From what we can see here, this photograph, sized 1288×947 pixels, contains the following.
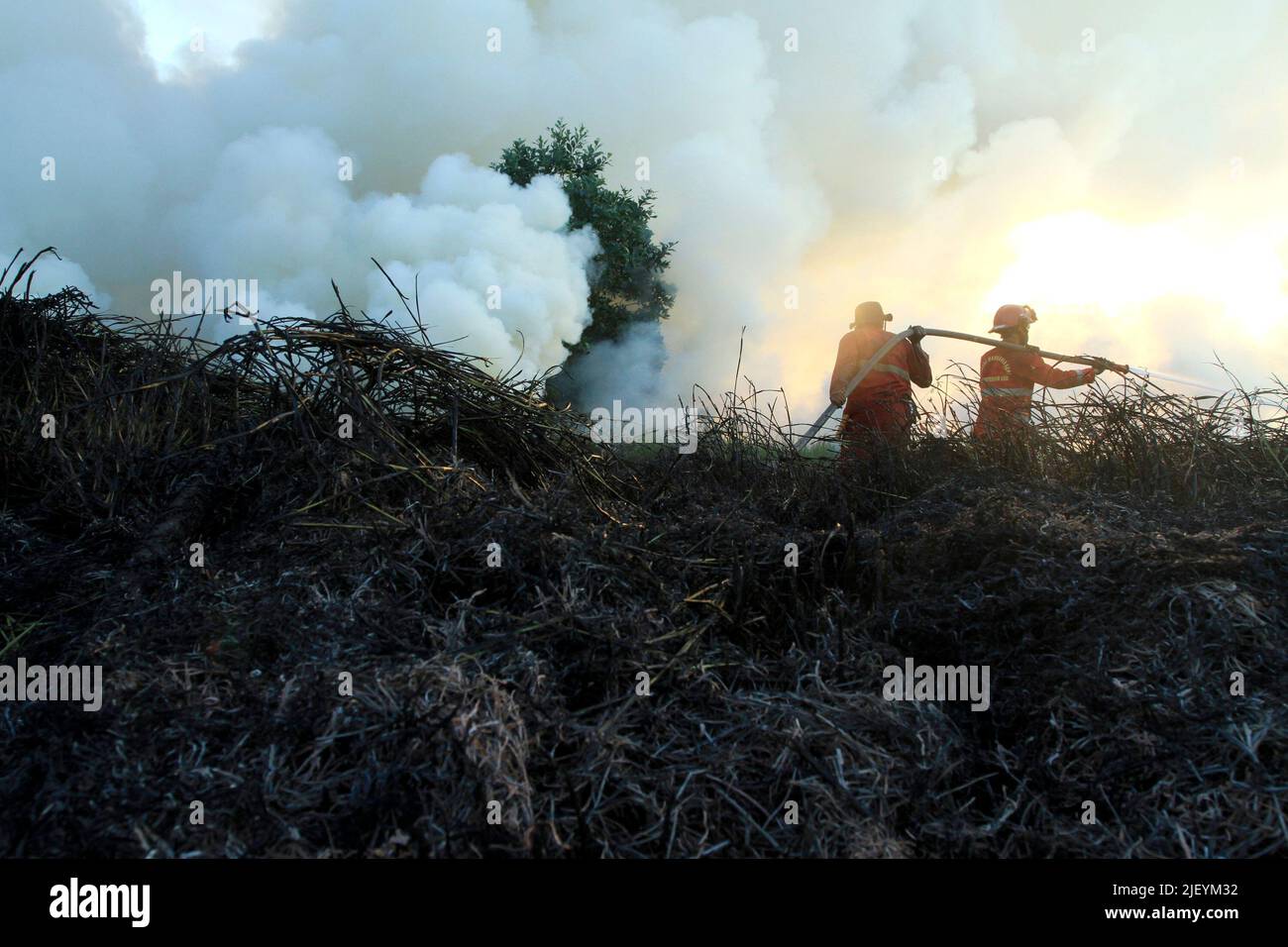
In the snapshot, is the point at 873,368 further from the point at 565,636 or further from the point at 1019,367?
the point at 565,636

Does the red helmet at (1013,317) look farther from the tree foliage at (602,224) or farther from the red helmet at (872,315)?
the tree foliage at (602,224)

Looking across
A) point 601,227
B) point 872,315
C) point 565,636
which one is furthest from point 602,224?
point 565,636

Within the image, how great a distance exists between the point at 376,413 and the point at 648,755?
1.92m

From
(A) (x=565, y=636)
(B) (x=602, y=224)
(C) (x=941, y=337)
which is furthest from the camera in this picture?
(B) (x=602, y=224)

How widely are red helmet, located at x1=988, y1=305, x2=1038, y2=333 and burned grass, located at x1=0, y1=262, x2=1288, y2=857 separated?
4.34m

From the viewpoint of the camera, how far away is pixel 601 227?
71.7 feet

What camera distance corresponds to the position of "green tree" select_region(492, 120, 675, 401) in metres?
21.7

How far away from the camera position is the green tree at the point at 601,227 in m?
21.7

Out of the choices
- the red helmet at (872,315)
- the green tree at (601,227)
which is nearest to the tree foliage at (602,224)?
the green tree at (601,227)

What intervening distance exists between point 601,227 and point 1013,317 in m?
14.9

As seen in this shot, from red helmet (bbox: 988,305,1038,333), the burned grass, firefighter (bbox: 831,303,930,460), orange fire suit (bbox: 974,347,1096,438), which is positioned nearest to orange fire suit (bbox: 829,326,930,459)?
firefighter (bbox: 831,303,930,460)

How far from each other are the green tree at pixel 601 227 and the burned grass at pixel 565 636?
1772cm

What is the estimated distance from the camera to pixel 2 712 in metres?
2.40
